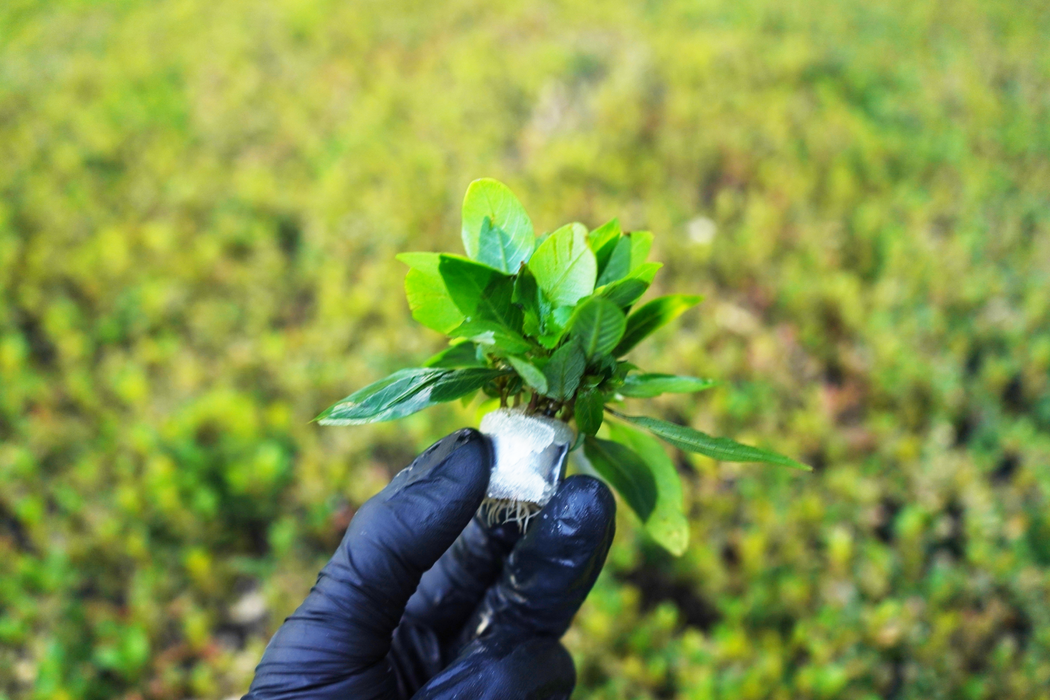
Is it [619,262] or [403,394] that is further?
[619,262]

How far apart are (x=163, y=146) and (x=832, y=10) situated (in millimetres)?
5499

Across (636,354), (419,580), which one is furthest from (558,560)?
(636,354)

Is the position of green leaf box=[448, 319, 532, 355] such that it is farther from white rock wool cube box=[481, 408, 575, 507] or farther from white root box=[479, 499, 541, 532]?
white root box=[479, 499, 541, 532]

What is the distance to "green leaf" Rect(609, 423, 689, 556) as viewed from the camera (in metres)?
1.29

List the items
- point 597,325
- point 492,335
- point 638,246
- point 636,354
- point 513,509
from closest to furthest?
point 597,325 → point 492,335 → point 638,246 → point 513,509 → point 636,354

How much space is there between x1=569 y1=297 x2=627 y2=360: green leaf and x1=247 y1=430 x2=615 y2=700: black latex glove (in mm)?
316

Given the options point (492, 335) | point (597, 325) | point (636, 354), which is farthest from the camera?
point (636, 354)

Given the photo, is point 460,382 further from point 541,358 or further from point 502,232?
point 502,232

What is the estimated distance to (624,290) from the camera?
113 centimetres

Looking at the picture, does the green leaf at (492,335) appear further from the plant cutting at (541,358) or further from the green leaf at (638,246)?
the green leaf at (638,246)

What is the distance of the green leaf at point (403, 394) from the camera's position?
1080 mm

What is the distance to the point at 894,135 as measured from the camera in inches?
149

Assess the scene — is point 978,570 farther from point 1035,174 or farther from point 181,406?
point 181,406

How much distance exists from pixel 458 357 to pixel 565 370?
0.22m
